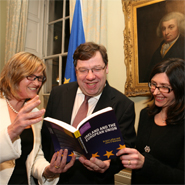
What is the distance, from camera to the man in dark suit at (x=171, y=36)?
2299 mm

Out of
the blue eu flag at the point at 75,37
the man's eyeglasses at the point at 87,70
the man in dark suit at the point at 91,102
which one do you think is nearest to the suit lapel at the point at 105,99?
the man in dark suit at the point at 91,102

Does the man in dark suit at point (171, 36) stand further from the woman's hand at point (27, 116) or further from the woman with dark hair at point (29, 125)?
the woman's hand at point (27, 116)

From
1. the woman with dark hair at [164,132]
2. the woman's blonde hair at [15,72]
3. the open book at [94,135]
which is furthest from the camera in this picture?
the woman's blonde hair at [15,72]

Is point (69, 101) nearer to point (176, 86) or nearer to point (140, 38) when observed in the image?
point (176, 86)

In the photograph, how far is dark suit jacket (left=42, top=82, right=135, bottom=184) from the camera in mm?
1503

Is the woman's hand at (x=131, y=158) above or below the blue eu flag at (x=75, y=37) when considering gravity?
below

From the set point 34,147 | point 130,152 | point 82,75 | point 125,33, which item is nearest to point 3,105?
point 34,147

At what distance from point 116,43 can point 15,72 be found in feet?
6.23

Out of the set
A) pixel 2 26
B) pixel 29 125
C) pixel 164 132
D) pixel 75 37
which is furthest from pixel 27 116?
pixel 2 26

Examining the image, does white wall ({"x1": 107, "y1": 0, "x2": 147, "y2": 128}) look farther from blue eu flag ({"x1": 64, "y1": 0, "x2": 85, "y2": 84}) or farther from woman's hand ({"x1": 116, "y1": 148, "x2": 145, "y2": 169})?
woman's hand ({"x1": 116, "y1": 148, "x2": 145, "y2": 169})

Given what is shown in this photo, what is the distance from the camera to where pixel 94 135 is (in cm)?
110

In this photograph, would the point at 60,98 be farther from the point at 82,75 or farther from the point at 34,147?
the point at 34,147

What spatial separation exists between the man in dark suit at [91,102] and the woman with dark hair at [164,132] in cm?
17

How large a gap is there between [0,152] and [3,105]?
586 mm
